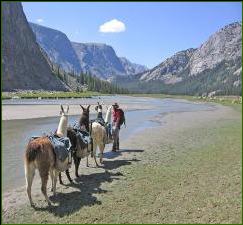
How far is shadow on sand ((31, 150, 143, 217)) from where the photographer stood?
12547mm

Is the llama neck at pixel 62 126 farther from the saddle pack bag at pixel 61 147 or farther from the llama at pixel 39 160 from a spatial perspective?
the llama at pixel 39 160

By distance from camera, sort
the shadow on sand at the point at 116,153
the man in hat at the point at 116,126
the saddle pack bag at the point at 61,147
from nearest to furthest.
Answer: the saddle pack bag at the point at 61,147
the shadow on sand at the point at 116,153
the man in hat at the point at 116,126

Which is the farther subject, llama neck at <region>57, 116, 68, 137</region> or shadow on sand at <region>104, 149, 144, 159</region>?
shadow on sand at <region>104, 149, 144, 159</region>

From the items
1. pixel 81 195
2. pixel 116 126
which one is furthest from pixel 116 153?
pixel 81 195

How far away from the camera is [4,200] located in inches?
540

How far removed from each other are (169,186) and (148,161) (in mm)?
5588

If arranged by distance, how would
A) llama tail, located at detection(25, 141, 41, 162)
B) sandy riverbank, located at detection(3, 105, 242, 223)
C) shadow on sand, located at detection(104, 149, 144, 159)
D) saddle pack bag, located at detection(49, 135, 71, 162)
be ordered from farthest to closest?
1. shadow on sand, located at detection(104, 149, 144, 159)
2. saddle pack bag, located at detection(49, 135, 71, 162)
3. llama tail, located at detection(25, 141, 41, 162)
4. sandy riverbank, located at detection(3, 105, 242, 223)

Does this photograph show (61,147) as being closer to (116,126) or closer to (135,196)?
(135,196)

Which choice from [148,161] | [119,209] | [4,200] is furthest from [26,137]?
[119,209]

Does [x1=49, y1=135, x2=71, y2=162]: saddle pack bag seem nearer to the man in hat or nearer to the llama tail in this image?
the llama tail

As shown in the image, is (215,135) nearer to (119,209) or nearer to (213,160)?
(213,160)

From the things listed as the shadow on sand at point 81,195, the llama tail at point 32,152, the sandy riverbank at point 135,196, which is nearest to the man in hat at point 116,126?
the sandy riverbank at point 135,196

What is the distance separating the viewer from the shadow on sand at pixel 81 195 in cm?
1255

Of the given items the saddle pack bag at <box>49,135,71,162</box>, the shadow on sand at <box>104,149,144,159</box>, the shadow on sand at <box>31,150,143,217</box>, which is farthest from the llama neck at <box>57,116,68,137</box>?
the shadow on sand at <box>104,149,144,159</box>
